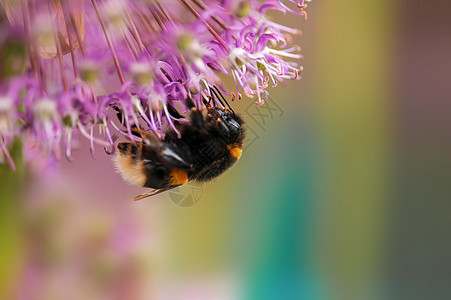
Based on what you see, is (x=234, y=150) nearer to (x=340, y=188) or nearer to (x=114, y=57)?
(x=114, y=57)

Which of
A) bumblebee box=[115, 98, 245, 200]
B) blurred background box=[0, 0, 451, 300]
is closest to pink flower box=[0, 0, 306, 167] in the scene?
bumblebee box=[115, 98, 245, 200]

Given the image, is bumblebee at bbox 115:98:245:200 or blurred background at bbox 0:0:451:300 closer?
bumblebee at bbox 115:98:245:200

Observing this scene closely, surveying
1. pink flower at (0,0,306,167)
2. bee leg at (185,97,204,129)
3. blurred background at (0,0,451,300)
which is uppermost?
pink flower at (0,0,306,167)

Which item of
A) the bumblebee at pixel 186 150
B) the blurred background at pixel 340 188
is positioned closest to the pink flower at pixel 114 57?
the bumblebee at pixel 186 150

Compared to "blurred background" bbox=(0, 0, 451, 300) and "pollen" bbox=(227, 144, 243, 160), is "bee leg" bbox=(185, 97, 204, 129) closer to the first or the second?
"pollen" bbox=(227, 144, 243, 160)

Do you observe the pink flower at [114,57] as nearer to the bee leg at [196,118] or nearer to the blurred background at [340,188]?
the bee leg at [196,118]

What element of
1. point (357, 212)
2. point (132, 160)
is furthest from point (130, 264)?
point (357, 212)

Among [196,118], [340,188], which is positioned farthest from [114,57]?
[340,188]
